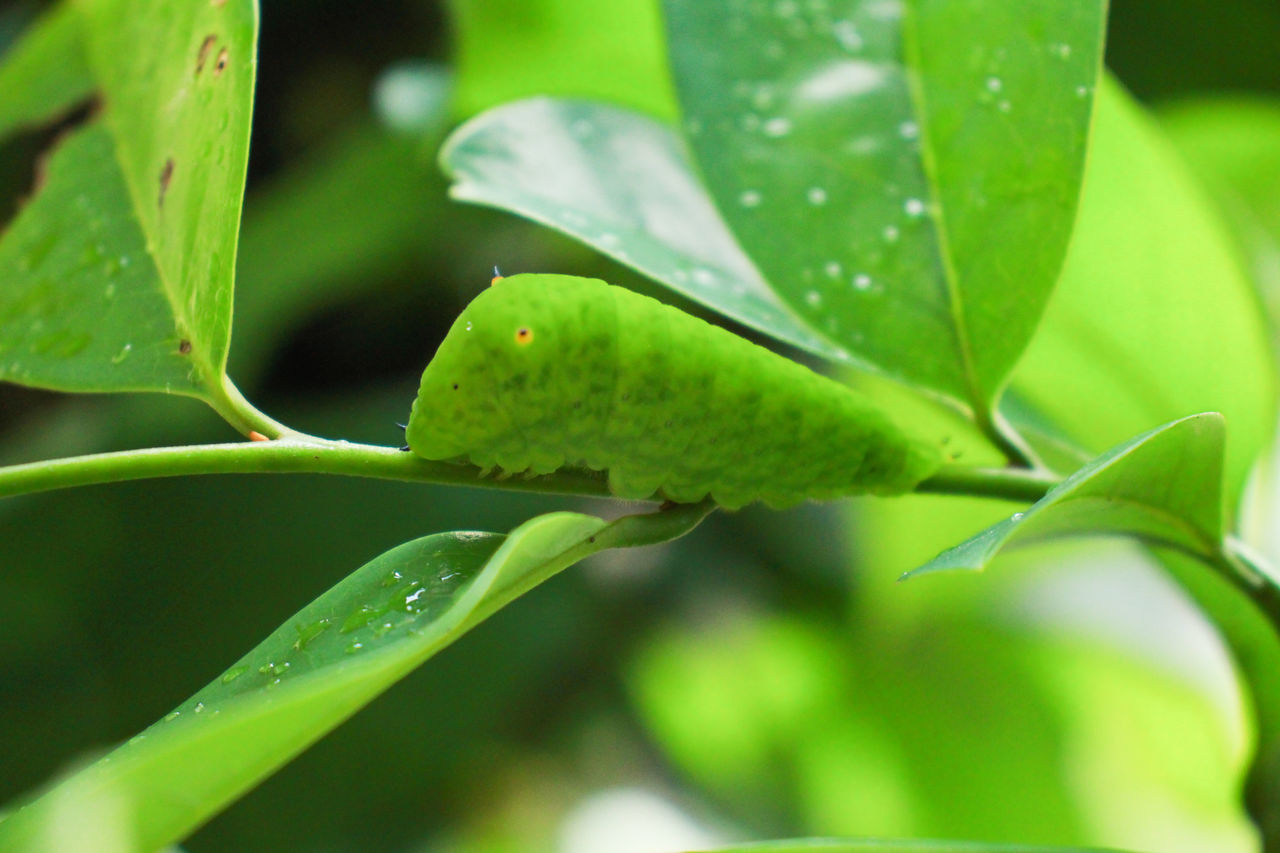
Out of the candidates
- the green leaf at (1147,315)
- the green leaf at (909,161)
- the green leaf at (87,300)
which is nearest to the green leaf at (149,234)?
the green leaf at (87,300)

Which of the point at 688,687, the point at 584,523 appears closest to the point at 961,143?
the point at 584,523

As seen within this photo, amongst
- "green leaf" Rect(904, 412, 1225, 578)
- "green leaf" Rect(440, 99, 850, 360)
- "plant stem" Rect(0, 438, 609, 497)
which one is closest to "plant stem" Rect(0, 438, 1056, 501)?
"plant stem" Rect(0, 438, 609, 497)

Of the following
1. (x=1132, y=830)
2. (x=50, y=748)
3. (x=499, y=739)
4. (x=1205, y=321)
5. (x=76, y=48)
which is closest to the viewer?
(x=1205, y=321)

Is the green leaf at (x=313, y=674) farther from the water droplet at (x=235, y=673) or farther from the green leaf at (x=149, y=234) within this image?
the green leaf at (x=149, y=234)

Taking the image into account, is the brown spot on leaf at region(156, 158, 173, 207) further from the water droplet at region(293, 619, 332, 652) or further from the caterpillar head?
the water droplet at region(293, 619, 332, 652)

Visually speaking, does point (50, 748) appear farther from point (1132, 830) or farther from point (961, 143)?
point (1132, 830)

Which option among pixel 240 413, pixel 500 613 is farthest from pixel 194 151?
pixel 500 613
